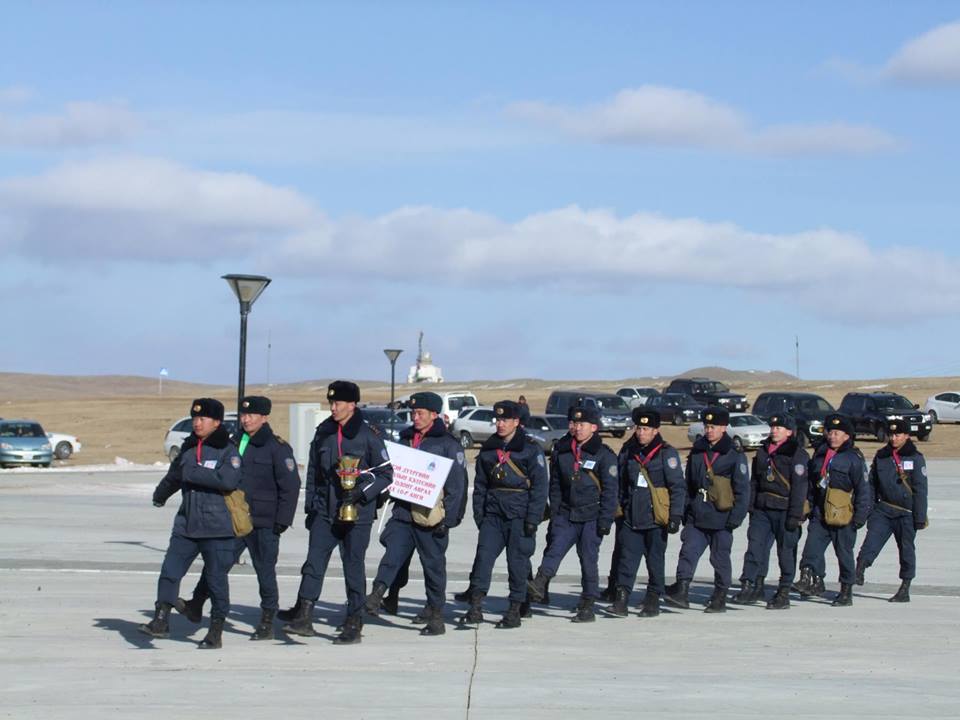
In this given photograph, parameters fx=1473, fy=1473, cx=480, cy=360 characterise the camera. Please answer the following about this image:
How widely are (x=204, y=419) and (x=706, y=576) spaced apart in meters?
7.40

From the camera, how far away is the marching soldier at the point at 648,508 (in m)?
12.5

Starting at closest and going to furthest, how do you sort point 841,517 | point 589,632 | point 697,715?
point 697,715 < point 589,632 < point 841,517

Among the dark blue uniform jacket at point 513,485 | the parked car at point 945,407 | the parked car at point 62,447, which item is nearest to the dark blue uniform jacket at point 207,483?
the dark blue uniform jacket at point 513,485

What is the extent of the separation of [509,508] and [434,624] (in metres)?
1.12

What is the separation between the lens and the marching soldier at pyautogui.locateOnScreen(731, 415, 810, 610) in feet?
44.0

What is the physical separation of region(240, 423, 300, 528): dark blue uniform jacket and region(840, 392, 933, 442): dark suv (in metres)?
40.7

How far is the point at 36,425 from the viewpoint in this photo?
41.3m

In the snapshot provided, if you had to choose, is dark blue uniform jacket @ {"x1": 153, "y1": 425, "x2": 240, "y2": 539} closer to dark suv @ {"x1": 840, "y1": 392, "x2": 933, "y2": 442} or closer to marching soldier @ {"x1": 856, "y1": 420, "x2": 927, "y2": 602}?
marching soldier @ {"x1": 856, "y1": 420, "x2": 927, "y2": 602}

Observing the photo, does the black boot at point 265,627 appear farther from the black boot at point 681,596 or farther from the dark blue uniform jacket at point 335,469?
the black boot at point 681,596

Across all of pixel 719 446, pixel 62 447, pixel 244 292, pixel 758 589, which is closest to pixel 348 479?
pixel 719 446

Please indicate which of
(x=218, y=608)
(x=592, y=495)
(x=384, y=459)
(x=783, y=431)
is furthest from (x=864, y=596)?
(x=218, y=608)

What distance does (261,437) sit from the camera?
35.8 feet

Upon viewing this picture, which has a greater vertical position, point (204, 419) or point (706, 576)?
point (204, 419)

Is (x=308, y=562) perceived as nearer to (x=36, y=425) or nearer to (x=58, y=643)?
(x=58, y=643)
